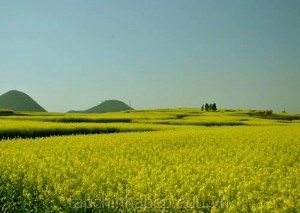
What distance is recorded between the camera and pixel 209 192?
7.83m

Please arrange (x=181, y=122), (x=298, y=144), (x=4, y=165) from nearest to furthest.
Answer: (x=4, y=165) → (x=298, y=144) → (x=181, y=122)

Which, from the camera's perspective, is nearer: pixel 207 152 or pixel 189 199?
pixel 189 199

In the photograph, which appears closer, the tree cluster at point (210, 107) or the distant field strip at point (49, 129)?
the distant field strip at point (49, 129)

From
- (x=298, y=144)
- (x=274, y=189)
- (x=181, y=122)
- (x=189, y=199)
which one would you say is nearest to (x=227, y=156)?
(x=298, y=144)

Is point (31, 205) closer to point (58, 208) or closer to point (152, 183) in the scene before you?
point (58, 208)

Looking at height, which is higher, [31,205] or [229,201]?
[229,201]

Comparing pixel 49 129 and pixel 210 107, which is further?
pixel 210 107

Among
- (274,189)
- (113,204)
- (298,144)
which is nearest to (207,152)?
(298,144)

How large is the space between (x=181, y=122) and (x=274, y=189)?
36828 millimetres

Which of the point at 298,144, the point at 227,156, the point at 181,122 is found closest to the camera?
the point at 227,156

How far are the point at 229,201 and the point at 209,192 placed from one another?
525mm

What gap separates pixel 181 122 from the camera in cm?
4494

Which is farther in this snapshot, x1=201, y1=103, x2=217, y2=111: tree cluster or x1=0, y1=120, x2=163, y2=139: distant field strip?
x1=201, y1=103, x2=217, y2=111: tree cluster

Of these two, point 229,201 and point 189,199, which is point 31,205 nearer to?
point 189,199
